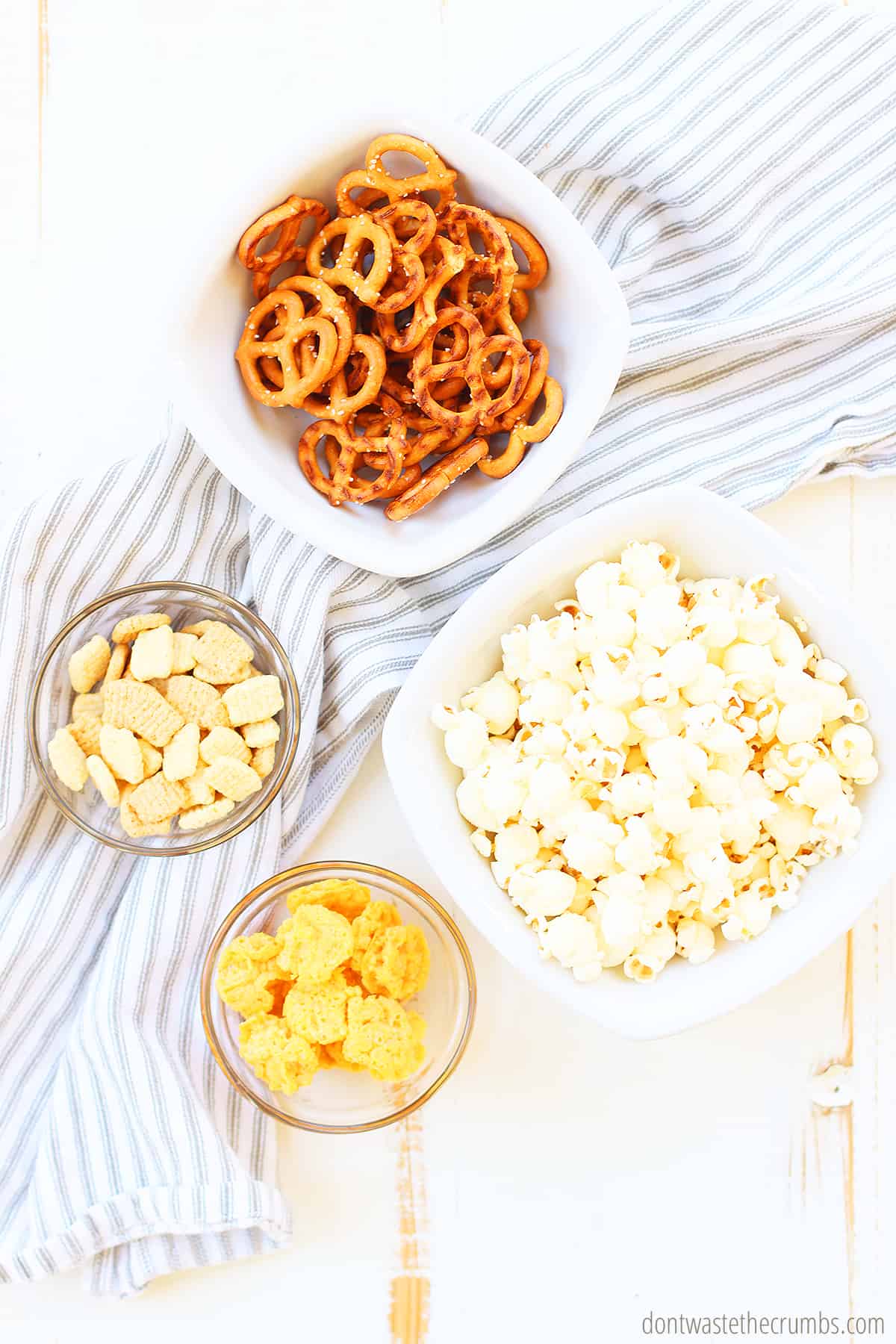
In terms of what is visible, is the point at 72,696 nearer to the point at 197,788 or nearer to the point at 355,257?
the point at 197,788

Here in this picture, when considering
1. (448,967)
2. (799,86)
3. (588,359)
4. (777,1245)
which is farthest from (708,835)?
(799,86)

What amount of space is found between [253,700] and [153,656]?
0.33ft

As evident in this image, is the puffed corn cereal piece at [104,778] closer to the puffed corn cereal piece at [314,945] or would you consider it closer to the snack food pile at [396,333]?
Answer: the puffed corn cereal piece at [314,945]

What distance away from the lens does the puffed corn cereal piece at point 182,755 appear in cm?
99

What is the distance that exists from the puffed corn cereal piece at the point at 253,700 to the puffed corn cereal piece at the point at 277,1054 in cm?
27

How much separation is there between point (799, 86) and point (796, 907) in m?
0.76

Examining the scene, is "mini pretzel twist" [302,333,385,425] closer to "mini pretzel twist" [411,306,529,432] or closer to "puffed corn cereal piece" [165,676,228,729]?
"mini pretzel twist" [411,306,529,432]

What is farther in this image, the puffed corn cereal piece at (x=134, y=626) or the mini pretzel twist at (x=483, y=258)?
the puffed corn cereal piece at (x=134, y=626)

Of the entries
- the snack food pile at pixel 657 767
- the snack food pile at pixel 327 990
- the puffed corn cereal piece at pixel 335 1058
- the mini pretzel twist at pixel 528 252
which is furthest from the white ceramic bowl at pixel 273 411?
the puffed corn cereal piece at pixel 335 1058

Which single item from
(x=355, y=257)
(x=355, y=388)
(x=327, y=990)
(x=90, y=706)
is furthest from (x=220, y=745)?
(x=355, y=257)

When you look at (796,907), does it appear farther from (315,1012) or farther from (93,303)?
(93,303)

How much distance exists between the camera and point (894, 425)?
3.51ft

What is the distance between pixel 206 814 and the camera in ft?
3.30

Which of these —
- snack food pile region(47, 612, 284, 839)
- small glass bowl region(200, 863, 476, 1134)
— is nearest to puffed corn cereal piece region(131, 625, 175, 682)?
snack food pile region(47, 612, 284, 839)
